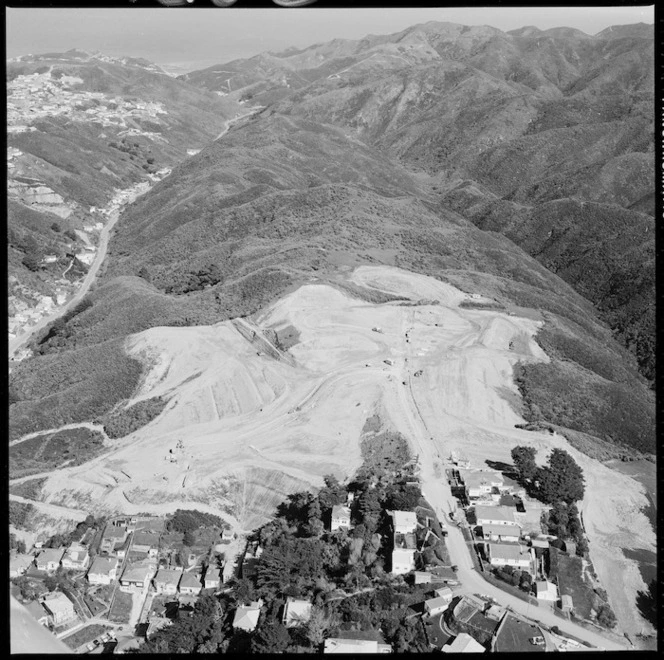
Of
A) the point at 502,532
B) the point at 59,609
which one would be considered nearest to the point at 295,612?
the point at 59,609

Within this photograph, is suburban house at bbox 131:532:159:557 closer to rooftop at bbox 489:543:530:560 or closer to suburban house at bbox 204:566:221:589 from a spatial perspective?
suburban house at bbox 204:566:221:589

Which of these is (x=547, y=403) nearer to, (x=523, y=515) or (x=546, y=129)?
(x=523, y=515)

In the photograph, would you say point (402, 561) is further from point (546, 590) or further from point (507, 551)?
point (546, 590)

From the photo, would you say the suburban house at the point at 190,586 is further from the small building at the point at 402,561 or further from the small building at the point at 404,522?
the small building at the point at 404,522

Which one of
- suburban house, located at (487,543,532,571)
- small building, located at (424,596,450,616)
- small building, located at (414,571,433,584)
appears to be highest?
suburban house, located at (487,543,532,571)

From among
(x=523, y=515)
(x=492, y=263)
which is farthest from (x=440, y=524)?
(x=492, y=263)

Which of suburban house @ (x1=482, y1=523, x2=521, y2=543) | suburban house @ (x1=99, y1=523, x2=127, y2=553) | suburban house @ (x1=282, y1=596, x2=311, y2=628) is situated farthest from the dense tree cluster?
suburban house @ (x1=99, y1=523, x2=127, y2=553)

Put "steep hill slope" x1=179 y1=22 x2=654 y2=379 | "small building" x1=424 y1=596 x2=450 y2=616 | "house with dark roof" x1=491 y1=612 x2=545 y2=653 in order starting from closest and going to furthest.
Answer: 1. "house with dark roof" x1=491 y1=612 x2=545 y2=653
2. "small building" x1=424 y1=596 x2=450 y2=616
3. "steep hill slope" x1=179 y1=22 x2=654 y2=379

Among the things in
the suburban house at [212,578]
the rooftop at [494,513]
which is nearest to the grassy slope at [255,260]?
the rooftop at [494,513]
